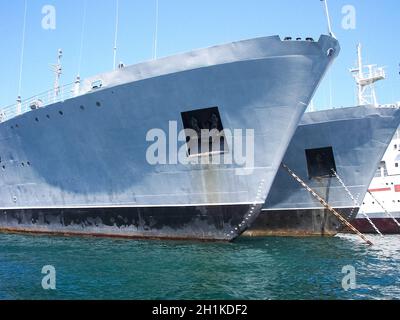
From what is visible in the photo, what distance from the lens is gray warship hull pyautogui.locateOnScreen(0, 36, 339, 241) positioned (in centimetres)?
1215

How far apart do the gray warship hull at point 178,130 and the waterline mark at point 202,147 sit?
A: 0.11 metres

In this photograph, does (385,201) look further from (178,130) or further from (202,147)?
(178,130)

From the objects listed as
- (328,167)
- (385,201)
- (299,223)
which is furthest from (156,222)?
(385,201)

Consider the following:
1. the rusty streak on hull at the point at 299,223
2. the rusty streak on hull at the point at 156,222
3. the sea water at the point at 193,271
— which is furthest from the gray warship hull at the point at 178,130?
the rusty streak on hull at the point at 299,223

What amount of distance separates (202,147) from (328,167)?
7824mm

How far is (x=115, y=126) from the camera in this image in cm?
1364

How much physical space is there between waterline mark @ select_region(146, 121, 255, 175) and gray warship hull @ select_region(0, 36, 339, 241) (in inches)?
4.3

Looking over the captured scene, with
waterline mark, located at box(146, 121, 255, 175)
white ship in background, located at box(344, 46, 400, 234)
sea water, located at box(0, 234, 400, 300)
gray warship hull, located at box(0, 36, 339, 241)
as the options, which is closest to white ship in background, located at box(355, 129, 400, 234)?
white ship in background, located at box(344, 46, 400, 234)

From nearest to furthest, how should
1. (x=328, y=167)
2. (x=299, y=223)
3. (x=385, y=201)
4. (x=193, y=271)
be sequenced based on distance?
(x=193, y=271)
(x=328, y=167)
(x=299, y=223)
(x=385, y=201)

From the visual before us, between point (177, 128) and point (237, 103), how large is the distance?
7.09ft

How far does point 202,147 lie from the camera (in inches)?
514

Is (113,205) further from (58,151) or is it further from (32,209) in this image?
(32,209)

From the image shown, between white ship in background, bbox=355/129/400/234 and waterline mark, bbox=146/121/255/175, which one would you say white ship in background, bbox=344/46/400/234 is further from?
waterline mark, bbox=146/121/255/175

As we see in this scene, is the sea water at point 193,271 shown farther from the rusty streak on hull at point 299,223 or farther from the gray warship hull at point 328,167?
the gray warship hull at point 328,167
